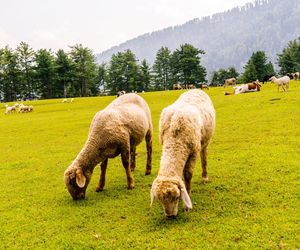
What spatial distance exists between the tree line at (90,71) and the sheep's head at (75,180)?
8090 centimetres

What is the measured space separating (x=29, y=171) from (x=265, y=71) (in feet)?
287

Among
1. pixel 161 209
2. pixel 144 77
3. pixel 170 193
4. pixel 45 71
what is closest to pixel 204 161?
pixel 161 209

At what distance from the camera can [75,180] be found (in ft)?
30.8

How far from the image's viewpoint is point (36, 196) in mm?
10734

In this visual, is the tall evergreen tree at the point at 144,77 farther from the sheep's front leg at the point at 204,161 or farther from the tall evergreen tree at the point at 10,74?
the sheep's front leg at the point at 204,161

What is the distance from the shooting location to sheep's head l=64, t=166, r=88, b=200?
9.27 meters

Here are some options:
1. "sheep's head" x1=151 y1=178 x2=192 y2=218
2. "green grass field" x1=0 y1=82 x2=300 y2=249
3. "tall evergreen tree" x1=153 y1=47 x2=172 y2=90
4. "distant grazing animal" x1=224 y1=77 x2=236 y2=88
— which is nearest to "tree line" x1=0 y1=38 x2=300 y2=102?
"tall evergreen tree" x1=153 y1=47 x2=172 y2=90

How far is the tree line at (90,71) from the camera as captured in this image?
88500mm

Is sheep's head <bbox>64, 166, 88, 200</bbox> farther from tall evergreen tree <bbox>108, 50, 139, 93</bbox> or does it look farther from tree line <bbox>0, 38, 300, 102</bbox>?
tall evergreen tree <bbox>108, 50, 139, 93</bbox>

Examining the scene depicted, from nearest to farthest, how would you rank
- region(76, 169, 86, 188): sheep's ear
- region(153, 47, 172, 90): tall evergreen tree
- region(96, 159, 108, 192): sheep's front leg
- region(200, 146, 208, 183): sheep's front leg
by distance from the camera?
region(76, 169, 86, 188): sheep's ear
region(200, 146, 208, 183): sheep's front leg
region(96, 159, 108, 192): sheep's front leg
region(153, 47, 172, 90): tall evergreen tree

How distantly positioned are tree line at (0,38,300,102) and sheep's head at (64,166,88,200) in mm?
80896

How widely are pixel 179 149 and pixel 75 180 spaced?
3.37 meters

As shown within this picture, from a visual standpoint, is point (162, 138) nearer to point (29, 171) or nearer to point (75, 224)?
point (75, 224)

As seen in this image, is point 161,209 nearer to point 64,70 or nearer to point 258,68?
point 64,70
